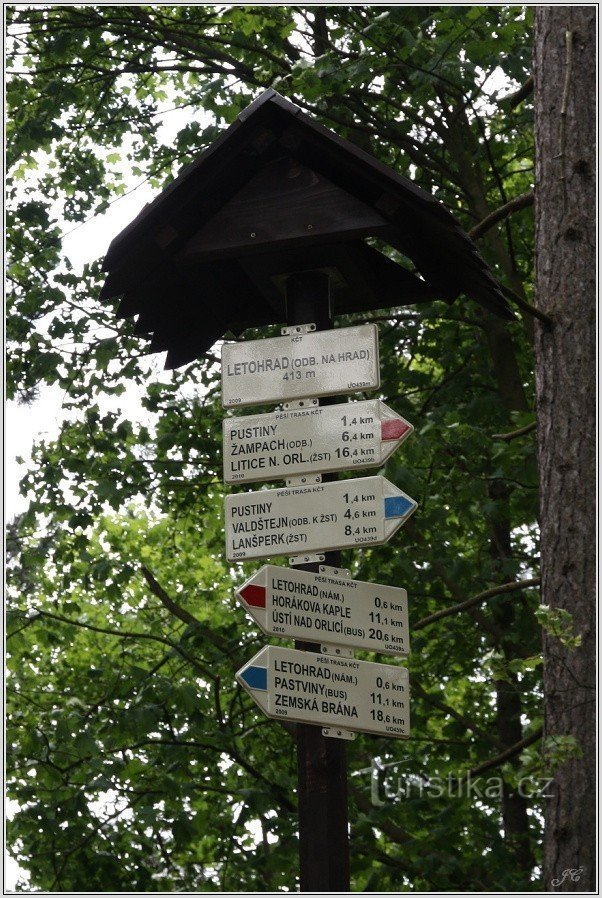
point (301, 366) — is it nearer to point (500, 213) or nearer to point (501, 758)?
point (500, 213)

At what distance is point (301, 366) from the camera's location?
14.3ft

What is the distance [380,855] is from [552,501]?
460 cm

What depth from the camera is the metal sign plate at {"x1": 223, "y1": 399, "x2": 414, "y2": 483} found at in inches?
165

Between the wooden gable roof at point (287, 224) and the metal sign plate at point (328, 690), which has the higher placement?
the wooden gable roof at point (287, 224)

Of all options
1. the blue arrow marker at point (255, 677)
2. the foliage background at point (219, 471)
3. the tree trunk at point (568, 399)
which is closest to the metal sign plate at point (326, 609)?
the blue arrow marker at point (255, 677)

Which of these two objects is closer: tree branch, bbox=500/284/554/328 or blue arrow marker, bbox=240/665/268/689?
blue arrow marker, bbox=240/665/268/689

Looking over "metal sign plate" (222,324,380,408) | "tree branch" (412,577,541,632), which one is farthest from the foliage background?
"metal sign plate" (222,324,380,408)

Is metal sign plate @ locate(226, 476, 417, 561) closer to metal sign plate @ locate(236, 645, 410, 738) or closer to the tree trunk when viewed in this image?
metal sign plate @ locate(236, 645, 410, 738)

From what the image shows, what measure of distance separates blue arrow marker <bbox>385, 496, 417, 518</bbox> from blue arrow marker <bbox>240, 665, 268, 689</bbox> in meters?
0.65

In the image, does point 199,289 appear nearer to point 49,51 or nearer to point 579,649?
point 579,649

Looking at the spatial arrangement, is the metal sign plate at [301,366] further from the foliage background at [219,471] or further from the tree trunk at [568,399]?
the foliage background at [219,471]

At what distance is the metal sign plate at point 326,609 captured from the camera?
157 inches

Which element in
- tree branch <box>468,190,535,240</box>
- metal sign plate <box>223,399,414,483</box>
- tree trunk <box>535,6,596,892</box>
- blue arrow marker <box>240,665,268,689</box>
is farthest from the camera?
tree branch <box>468,190,535,240</box>

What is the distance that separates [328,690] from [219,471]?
6.87 metres
